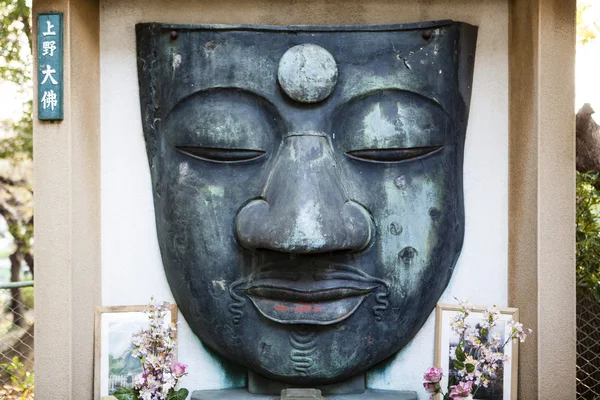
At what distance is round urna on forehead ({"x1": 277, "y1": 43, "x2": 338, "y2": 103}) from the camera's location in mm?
3666

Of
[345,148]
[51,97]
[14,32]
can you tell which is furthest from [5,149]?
[345,148]

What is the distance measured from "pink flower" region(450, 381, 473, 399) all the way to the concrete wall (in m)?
0.56

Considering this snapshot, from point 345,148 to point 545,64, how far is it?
1038mm

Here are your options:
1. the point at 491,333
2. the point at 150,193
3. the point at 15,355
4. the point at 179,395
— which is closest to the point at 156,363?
the point at 179,395

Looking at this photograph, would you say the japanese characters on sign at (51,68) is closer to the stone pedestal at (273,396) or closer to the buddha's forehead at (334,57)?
A: the buddha's forehead at (334,57)

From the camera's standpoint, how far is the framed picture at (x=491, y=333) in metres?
3.87

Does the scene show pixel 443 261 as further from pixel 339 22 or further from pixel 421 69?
pixel 339 22

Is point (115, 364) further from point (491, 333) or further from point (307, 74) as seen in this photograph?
point (491, 333)

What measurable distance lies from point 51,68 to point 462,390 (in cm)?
245

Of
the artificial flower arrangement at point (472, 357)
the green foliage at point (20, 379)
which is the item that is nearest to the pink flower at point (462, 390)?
the artificial flower arrangement at point (472, 357)

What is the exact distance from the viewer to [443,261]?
3.93 metres

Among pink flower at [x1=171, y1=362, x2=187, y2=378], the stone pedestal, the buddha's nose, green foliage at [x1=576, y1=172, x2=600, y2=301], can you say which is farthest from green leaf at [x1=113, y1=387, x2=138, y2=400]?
green foliage at [x1=576, y1=172, x2=600, y2=301]

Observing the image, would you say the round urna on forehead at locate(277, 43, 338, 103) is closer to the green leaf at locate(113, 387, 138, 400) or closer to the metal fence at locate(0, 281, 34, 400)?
the green leaf at locate(113, 387, 138, 400)

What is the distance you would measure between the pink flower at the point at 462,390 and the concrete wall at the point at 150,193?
21.9 inches
